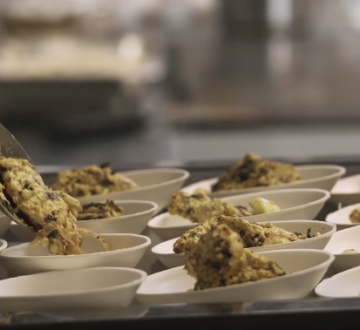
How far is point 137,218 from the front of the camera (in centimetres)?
159

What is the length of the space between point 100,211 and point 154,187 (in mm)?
261

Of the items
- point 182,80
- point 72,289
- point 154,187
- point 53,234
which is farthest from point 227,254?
point 182,80

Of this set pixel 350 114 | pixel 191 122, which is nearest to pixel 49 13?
pixel 191 122

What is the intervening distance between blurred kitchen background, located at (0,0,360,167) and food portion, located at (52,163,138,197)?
2097mm

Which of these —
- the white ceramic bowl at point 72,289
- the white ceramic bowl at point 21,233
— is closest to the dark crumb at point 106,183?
the white ceramic bowl at point 21,233

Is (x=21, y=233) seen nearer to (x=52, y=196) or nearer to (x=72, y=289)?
(x=52, y=196)

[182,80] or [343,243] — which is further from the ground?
[182,80]

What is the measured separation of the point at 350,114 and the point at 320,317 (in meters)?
3.80

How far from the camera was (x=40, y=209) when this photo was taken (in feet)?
4.62

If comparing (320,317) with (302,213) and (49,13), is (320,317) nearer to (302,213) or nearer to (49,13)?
(302,213)

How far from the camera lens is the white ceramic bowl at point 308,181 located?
1.82m

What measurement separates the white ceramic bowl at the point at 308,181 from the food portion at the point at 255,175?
4cm

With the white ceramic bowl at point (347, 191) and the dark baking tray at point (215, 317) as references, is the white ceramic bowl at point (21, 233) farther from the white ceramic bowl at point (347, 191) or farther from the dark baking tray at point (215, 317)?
the white ceramic bowl at point (347, 191)

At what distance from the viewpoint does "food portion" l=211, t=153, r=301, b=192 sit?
1862mm
